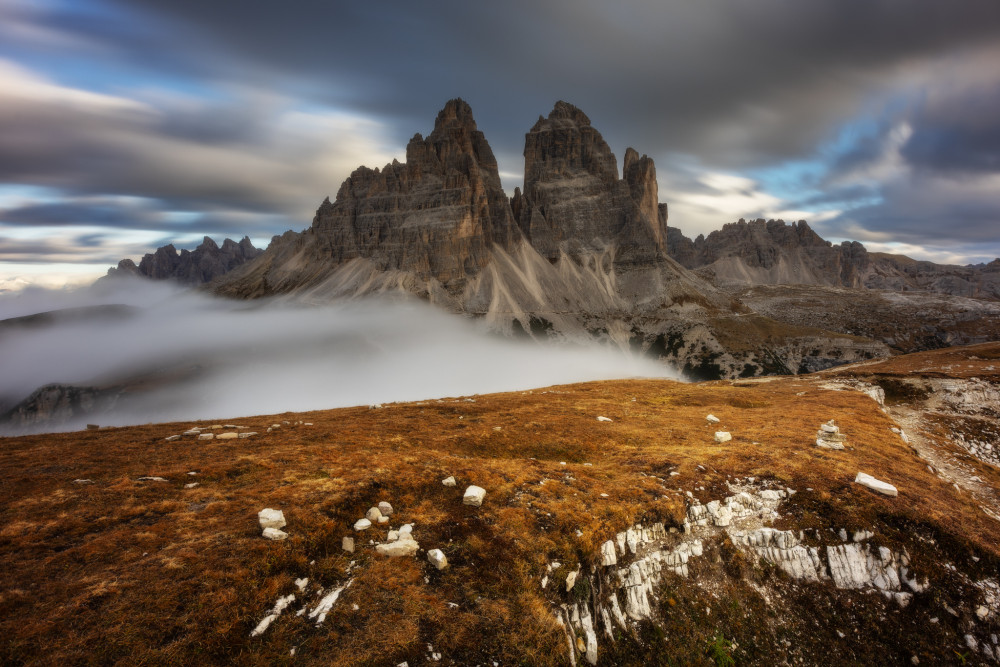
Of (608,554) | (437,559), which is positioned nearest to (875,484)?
(608,554)

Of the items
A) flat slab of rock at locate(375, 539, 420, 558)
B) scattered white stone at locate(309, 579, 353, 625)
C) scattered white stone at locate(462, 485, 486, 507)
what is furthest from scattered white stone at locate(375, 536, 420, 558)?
scattered white stone at locate(462, 485, 486, 507)

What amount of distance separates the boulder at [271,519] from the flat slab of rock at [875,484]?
23515mm

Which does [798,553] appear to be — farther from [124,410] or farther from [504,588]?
[124,410]

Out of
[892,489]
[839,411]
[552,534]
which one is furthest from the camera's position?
[839,411]

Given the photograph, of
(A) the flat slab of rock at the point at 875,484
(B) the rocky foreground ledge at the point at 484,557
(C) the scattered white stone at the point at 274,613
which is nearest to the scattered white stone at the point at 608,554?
(B) the rocky foreground ledge at the point at 484,557

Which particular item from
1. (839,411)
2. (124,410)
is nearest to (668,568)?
(839,411)

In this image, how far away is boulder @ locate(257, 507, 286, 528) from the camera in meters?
13.1

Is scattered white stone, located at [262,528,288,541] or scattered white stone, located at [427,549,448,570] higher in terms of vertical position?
scattered white stone, located at [262,528,288,541]

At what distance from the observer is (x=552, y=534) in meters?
14.1

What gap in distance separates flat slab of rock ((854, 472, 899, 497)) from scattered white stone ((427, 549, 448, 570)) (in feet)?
60.0

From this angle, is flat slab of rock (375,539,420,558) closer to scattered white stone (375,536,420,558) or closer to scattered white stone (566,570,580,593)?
scattered white stone (375,536,420,558)

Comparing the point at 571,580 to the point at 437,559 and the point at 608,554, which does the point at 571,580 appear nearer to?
the point at 608,554

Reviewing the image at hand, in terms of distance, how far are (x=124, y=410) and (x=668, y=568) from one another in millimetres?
267662

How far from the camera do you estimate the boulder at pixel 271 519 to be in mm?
13117
